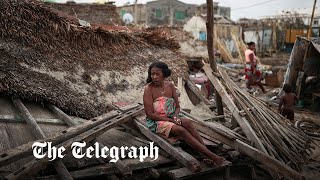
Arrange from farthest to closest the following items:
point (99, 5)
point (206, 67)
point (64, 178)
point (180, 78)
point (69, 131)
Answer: point (99, 5)
point (180, 78)
point (206, 67)
point (69, 131)
point (64, 178)

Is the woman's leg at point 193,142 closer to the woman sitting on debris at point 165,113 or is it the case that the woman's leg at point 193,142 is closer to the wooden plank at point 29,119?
the woman sitting on debris at point 165,113

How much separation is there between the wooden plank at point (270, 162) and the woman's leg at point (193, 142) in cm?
44

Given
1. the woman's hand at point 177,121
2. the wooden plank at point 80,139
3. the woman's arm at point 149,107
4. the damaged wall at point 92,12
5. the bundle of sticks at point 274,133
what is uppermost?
the damaged wall at point 92,12

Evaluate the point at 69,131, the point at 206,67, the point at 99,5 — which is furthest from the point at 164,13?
the point at 69,131

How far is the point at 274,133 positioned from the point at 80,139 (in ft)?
10.4

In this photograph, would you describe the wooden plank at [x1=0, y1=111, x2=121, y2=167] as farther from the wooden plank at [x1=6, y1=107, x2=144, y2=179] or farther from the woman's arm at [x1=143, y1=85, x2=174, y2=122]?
the woman's arm at [x1=143, y1=85, x2=174, y2=122]

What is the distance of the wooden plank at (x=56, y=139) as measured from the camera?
2842 mm

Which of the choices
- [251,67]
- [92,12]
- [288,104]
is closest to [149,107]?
[288,104]

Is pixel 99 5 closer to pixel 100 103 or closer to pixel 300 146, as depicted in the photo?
pixel 100 103

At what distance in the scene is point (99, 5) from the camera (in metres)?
13.0

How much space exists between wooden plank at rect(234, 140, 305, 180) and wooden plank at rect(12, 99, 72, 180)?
218cm

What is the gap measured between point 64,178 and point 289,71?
748 centimetres

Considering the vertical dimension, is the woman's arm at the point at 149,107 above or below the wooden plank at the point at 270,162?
above

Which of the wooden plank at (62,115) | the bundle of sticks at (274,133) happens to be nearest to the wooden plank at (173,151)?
the wooden plank at (62,115)
